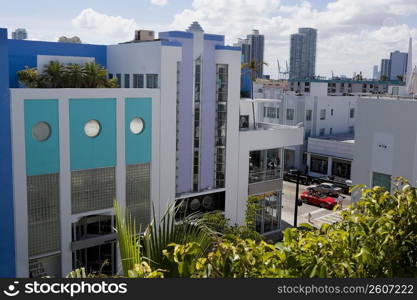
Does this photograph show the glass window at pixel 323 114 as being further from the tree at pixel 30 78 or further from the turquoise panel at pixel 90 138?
the tree at pixel 30 78

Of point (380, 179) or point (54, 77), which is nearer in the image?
point (54, 77)

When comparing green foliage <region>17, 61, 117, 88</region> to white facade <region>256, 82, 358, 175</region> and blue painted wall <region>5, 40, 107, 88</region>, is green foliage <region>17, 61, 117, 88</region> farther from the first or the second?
white facade <region>256, 82, 358, 175</region>

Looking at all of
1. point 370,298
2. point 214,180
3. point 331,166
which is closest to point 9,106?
point 214,180

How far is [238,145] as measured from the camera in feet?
105

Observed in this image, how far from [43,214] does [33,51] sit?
37.4 ft

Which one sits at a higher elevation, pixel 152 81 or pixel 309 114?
pixel 152 81

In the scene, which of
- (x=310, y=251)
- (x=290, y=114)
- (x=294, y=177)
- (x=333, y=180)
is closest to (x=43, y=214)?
(x=310, y=251)

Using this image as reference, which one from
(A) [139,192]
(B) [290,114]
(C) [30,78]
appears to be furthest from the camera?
(B) [290,114]

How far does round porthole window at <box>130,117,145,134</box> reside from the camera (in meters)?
26.4

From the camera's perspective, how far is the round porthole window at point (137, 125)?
26406mm

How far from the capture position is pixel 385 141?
2789 centimetres

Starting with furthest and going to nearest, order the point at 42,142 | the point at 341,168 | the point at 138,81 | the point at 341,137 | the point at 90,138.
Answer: the point at 341,137
the point at 341,168
the point at 138,81
the point at 90,138
the point at 42,142

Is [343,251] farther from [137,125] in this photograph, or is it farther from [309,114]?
[309,114]

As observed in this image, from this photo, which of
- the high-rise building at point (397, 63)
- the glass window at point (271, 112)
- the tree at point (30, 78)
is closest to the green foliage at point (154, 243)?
the tree at point (30, 78)
